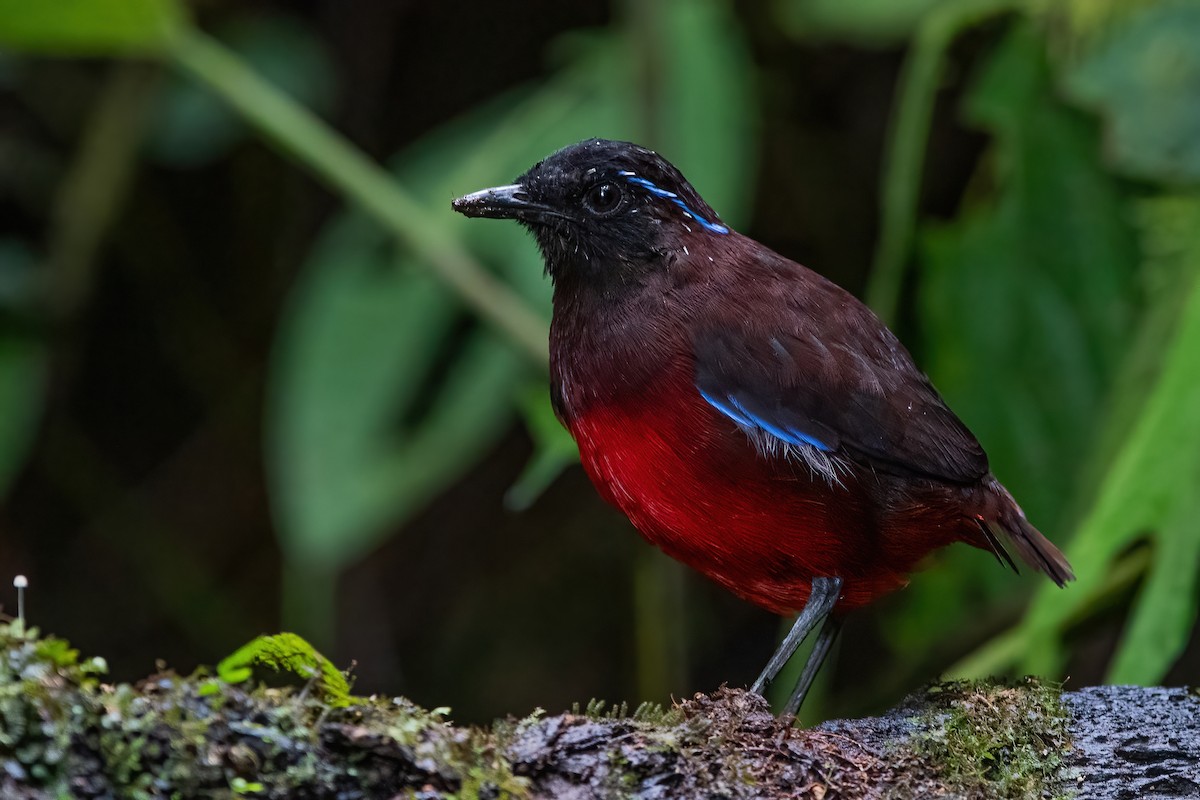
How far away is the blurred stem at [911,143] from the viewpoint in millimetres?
3877

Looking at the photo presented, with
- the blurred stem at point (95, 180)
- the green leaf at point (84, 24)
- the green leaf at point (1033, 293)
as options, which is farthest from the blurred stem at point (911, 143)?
the blurred stem at point (95, 180)

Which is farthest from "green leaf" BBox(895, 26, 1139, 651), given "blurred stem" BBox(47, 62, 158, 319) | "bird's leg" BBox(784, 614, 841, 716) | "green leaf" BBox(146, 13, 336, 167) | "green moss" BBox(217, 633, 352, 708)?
"blurred stem" BBox(47, 62, 158, 319)

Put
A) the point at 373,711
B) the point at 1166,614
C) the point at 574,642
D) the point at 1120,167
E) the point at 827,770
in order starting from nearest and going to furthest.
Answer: the point at 373,711 < the point at 827,770 < the point at 1166,614 < the point at 1120,167 < the point at 574,642

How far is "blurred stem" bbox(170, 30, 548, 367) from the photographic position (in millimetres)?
4406

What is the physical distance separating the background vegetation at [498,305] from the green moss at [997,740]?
576 millimetres

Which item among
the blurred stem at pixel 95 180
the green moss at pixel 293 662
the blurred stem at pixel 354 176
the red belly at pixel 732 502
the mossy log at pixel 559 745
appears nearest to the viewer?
the mossy log at pixel 559 745

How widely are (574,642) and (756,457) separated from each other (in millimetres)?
4735

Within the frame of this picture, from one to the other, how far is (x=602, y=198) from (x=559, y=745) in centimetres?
141

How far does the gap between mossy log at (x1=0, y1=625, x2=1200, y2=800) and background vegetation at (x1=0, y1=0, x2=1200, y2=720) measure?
1.98 ft

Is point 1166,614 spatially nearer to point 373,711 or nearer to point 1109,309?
point 1109,309

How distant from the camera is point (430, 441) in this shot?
4977 millimetres

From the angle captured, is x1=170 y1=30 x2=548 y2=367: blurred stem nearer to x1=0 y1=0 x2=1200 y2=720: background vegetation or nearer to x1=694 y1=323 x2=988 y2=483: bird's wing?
x1=0 y1=0 x2=1200 y2=720: background vegetation

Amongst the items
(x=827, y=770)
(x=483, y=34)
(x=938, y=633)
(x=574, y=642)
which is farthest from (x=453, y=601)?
(x=827, y=770)

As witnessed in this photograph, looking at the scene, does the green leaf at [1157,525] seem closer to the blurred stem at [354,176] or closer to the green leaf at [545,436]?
the green leaf at [545,436]
